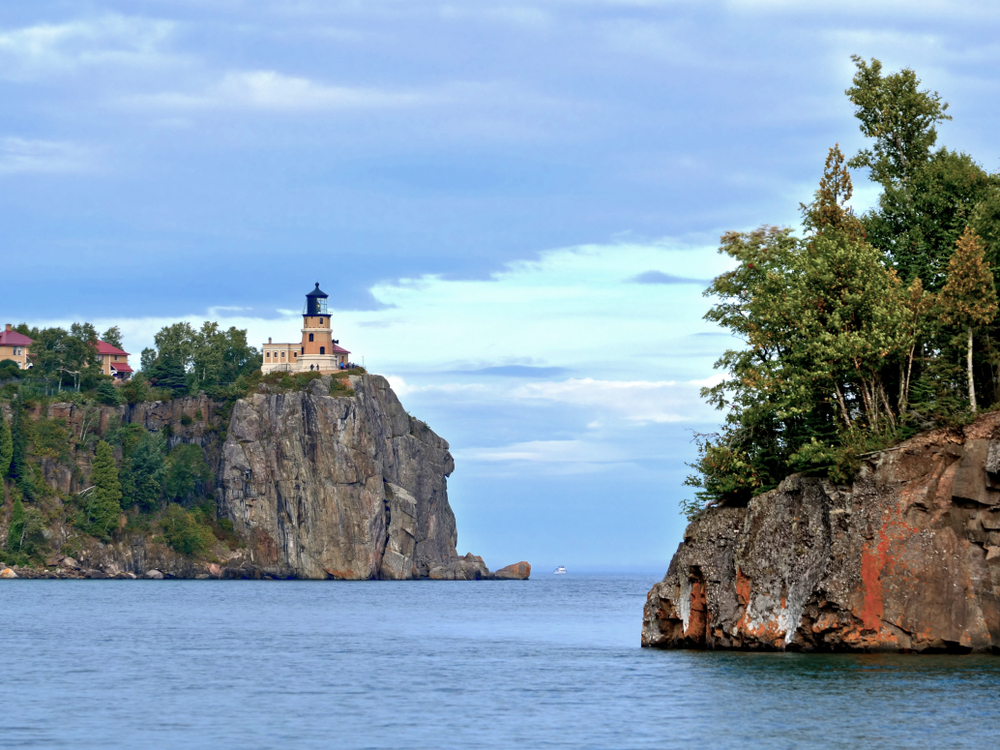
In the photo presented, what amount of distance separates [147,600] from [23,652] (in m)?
61.8

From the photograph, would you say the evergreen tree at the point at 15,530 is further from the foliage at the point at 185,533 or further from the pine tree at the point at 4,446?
the foliage at the point at 185,533

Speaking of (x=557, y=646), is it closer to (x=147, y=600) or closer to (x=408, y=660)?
(x=408, y=660)

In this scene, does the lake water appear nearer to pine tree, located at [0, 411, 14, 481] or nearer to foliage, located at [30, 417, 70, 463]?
pine tree, located at [0, 411, 14, 481]

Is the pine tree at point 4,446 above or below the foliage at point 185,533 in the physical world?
above

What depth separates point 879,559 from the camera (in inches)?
1642

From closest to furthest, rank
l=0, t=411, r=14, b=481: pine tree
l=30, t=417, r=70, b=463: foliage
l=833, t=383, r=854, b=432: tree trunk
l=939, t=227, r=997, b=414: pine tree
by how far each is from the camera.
→ 1. l=939, t=227, r=997, b=414: pine tree
2. l=833, t=383, r=854, b=432: tree trunk
3. l=0, t=411, r=14, b=481: pine tree
4. l=30, t=417, r=70, b=463: foliage

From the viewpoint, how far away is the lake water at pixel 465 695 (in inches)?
1191

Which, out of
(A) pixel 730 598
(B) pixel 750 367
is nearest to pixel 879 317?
(B) pixel 750 367

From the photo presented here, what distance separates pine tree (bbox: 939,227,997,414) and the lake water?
1283cm

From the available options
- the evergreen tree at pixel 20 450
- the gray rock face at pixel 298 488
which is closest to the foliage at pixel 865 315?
the gray rock face at pixel 298 488

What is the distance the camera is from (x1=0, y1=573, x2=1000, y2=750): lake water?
30.2 metres

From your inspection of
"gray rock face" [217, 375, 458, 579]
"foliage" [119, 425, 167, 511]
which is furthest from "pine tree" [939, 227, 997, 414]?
"foliage" [119, 425, 167, 511]

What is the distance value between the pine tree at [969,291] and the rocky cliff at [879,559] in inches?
163

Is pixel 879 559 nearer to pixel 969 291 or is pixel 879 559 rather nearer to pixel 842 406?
pixel 842 406
